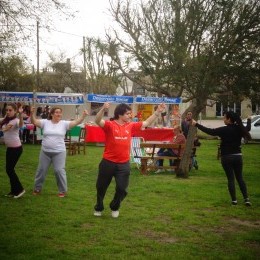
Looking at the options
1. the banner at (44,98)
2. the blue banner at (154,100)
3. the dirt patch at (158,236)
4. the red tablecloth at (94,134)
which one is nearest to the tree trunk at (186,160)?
the dirt patch at (158,236)

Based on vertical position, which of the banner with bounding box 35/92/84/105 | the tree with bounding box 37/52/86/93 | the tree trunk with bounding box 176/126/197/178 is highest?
the tree with bounding box 37/52/86/93

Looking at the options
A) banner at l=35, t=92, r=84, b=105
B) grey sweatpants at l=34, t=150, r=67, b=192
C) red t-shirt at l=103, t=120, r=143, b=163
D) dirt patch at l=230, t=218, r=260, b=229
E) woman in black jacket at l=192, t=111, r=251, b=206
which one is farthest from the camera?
banner at l=35, t=92, r=84, b=105

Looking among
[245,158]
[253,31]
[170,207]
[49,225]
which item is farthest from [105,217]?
[245,158]

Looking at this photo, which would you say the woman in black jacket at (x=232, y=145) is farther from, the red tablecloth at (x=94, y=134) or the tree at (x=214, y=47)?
the red tablecloth at (x=94, y=134)

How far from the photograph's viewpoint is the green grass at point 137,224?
5219 mm

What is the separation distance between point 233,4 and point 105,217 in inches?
251

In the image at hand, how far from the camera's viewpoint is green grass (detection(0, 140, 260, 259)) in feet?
17.1

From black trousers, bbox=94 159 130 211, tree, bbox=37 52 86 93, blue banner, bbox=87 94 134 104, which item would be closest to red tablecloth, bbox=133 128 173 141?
blue banner, bbox=87 94 134 104

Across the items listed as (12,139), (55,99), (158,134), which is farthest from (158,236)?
(55,99)

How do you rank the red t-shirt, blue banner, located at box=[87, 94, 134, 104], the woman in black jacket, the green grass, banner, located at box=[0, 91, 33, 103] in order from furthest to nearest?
blue banner, located at box=[87, 94, 134, 104] < banner, located at box=[0, 91, 33, 103] < the woman in black jacket < the red t-shirt < the green grass

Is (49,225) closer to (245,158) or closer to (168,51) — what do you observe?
(168,51)

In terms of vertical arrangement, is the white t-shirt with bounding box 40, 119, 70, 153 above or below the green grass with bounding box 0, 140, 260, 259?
above

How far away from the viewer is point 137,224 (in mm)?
6531

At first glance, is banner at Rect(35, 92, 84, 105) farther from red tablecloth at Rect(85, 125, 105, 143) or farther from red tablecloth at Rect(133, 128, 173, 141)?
red tablecloth at Rect(133, 128, 173, 141)
